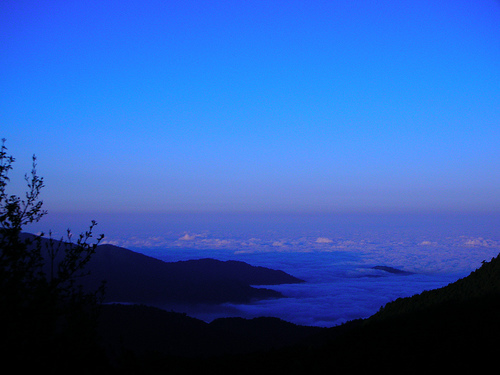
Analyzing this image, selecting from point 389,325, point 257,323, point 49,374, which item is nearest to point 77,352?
point 49,374

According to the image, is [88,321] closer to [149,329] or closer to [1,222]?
[1,222]

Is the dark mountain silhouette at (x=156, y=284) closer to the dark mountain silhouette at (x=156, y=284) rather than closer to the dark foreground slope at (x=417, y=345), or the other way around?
the dark mountain silhouette at (x=156, y=284)

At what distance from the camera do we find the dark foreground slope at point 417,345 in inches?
549

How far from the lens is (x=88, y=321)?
27.3ft

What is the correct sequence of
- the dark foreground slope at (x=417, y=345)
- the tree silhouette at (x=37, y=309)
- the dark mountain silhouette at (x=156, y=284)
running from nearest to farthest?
the tree silhouette at (x=37, y=309) → the dark foreground slope at (x=417, y=345) → the dark mountain silhouette at (x=156, y=284)

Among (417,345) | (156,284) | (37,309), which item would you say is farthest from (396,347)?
(156,284)

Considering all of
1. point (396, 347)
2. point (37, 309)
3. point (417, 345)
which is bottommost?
point (396, 347)

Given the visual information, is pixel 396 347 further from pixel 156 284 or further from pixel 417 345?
pixel 156 284

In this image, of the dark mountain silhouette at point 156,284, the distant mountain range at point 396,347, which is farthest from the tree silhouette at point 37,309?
the dark mountain silhouette at point 156,284

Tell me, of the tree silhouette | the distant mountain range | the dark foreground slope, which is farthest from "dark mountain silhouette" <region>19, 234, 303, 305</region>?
the tree silhouette

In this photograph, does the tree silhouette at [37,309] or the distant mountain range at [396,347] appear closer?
the tree silhouette at [37,309]

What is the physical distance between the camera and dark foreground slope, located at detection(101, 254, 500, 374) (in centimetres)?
1394

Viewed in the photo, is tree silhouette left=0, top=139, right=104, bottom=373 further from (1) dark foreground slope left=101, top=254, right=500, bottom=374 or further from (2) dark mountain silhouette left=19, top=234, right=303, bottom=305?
(2) dark mountain silhouette left=19, top=234, right=303, bottom=305

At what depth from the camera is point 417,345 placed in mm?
16031
